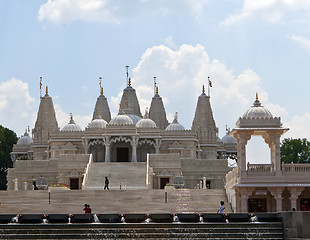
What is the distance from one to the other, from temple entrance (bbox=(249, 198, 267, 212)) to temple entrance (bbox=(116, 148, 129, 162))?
27.9 metres

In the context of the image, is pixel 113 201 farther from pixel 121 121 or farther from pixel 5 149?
pixel 5 149

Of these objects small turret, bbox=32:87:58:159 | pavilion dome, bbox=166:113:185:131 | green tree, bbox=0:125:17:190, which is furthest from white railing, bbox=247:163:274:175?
green tree, bbox=0:125:17:190

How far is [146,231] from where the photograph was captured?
100 feet

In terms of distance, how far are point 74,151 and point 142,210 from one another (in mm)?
28299

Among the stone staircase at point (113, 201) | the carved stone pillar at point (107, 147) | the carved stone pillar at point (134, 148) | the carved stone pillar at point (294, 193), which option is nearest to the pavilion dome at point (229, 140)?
the carved stone pillar at point (134, 148)

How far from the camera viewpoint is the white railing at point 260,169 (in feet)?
140

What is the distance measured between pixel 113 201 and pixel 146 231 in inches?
636

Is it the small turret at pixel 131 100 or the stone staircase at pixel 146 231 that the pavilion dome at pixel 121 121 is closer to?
the small turret at pixel 131 100

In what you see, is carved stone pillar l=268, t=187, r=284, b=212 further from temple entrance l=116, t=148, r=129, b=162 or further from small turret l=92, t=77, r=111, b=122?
small turret l=92, t=77, r=111, b=122

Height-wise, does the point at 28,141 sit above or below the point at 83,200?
above

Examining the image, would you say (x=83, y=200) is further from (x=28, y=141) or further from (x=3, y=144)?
(x=3, y=144)

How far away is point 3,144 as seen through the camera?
89562mm

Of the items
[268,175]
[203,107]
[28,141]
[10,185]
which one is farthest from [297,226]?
[28,141]

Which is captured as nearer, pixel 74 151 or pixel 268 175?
pixel 268 175
